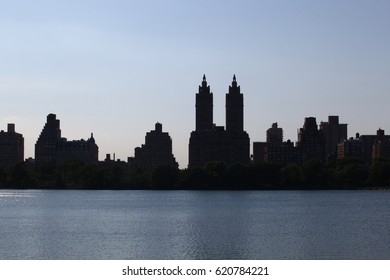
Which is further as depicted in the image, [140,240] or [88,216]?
[88,216]

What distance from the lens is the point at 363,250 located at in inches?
2319

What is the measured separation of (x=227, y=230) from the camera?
7638 centimetres

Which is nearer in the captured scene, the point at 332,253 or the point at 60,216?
the point at 332,253

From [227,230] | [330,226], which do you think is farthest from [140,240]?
[330,226]
